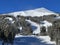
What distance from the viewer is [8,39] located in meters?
20.0

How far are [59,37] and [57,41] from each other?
1.60ft

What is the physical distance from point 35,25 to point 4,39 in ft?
62.0

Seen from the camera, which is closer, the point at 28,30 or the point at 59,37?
the point at 59,37

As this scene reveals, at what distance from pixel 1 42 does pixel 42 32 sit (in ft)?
42.8

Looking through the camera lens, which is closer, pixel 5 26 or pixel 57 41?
pixel 5 26

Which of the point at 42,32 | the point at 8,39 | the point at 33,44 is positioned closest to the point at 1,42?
the point at 8,39

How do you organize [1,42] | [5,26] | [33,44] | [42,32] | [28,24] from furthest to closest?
[28,24] → [42,32] → [33,44] → [1,42] → [5,26]

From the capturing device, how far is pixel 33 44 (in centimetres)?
2264

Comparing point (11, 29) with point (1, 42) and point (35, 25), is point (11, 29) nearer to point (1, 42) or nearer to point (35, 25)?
point (1, 42)

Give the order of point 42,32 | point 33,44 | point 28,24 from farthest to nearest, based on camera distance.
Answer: point 28,24 → point 42,32 → point 33,44

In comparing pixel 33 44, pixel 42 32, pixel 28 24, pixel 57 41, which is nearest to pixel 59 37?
pixel 57 41

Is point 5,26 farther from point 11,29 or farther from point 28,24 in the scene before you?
point 28,24

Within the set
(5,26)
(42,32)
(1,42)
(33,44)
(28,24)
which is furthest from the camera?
(28,24)

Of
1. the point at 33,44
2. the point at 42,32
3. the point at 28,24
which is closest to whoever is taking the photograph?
the point at 33,44
